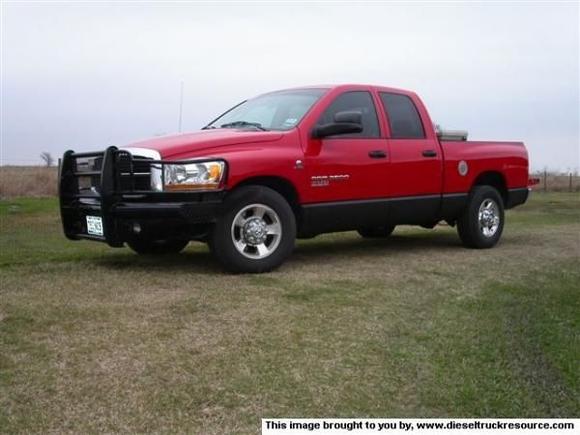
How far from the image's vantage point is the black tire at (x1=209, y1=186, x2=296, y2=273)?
613cm

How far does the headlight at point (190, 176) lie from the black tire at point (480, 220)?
3.59 m

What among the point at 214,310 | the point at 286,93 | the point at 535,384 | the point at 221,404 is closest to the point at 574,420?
the point at 535,384

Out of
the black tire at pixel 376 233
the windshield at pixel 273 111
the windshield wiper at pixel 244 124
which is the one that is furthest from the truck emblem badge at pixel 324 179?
the black tire at pixel 376 233

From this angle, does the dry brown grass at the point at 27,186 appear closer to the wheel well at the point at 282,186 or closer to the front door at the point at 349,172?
the front door at the point at 349,172

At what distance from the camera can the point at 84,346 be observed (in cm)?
411

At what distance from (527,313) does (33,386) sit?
3321mm

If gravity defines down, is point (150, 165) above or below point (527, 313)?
above

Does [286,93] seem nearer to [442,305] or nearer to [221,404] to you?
[442,305]

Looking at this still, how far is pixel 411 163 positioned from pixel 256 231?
7.19ft

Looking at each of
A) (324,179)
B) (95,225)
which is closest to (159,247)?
(95,225)

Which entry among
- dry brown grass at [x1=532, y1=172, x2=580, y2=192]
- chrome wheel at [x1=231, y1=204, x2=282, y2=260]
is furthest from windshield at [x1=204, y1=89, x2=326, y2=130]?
dry brown grass at [x1=532, y1=172, x2=580, y2=192]

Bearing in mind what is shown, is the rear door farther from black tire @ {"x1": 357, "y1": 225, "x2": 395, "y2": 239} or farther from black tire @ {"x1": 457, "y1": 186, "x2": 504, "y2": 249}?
black tire @ {"x1": 357, "y1": 225, "x2": 395, "y2": 239}

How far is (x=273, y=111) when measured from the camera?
7.21m

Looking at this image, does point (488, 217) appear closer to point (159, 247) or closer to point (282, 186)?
point (282, 186)
